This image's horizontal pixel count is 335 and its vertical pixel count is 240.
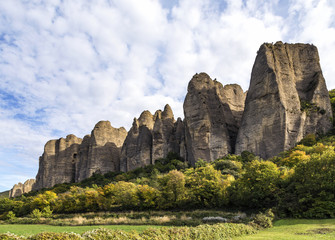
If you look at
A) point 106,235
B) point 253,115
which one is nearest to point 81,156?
→ point 253,115

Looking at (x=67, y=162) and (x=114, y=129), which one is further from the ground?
(x=114, y=129)

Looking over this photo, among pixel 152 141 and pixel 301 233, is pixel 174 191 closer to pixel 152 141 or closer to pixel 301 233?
pixel 301 233

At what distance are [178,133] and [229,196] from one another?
3914 centimetres

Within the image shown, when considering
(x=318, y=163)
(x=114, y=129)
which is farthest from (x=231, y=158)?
(x=114, y=129)

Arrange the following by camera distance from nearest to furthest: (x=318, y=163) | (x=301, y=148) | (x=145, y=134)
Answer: (x=318, y=163)
(x=301, y=148)
(x=145, y=134)

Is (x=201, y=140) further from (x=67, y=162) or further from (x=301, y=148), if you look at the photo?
(x=67, y=162)

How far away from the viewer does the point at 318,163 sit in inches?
875

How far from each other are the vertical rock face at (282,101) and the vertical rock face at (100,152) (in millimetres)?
44456

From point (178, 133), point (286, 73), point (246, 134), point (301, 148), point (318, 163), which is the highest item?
point (286, 73)

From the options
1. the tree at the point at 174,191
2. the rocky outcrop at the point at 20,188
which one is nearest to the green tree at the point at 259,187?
the tree at the point at 174,191

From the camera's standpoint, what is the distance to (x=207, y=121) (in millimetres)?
53156

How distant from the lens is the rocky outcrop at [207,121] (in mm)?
51750

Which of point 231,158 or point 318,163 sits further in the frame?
point 231,158

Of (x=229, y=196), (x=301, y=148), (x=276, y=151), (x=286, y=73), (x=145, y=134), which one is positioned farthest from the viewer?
(x=145, y=134)
